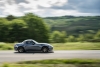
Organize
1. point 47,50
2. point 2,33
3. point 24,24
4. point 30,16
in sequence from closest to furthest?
point 47,50, point 2,33, point 24,24, point 30,16

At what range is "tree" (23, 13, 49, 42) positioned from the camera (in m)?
76.2

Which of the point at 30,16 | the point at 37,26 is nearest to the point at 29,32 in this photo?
the point at 37,26

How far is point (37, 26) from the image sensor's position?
8262cm

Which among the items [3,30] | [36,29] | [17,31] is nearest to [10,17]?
[36,29]

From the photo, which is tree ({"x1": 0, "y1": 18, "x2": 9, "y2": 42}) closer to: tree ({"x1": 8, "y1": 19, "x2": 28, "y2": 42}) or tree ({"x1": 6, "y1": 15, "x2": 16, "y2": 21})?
tree ({"x1": 8, "y1": 19, "x2": 28, "y2": 42})

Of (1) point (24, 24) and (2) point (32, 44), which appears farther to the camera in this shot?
(1) point (24, 24)

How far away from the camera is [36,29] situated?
7950 cm

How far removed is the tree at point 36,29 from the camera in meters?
76.2

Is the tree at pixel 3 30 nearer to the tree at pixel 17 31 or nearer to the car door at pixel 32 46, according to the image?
the tree at pixel 17 31

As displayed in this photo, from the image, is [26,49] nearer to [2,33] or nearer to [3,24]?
[2,33]

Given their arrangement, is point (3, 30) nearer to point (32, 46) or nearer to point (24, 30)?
point (24, 30)

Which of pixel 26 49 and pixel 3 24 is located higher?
pixel 3 24

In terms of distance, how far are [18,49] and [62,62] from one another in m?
8.87

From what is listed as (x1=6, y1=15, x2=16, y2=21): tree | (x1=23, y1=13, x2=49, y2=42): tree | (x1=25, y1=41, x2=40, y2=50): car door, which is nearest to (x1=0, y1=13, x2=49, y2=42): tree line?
(x1=23, y1=13, x2=49, y2=42): tree
